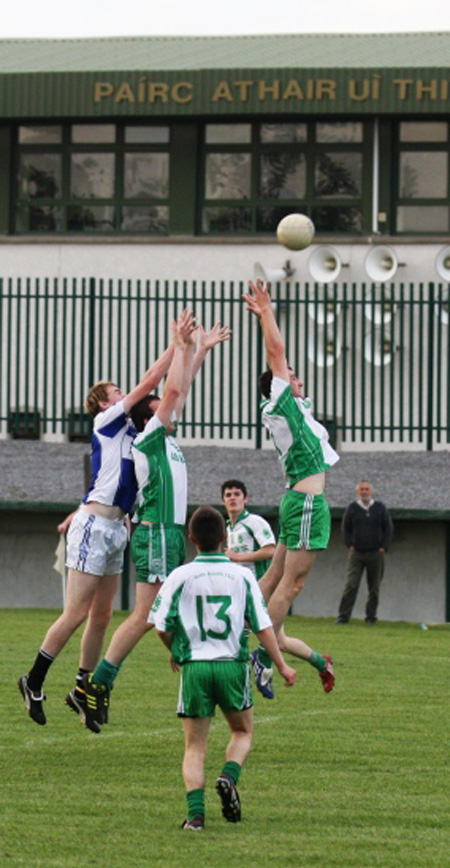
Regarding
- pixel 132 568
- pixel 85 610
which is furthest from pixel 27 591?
pixel 85 610

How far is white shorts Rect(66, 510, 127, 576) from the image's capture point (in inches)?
450

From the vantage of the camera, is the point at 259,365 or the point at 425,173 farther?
the point at 425,173

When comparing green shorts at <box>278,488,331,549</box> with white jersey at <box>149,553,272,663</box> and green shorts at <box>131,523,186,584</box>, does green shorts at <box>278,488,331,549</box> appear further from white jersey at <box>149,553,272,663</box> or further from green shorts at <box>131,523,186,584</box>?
white jersey at <box>149,553,272,663</box>

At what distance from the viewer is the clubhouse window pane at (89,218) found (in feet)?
117

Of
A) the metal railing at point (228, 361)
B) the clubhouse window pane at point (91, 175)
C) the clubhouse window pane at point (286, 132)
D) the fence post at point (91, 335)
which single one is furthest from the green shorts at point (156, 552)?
the clubhouse window pane at point (91, 175)

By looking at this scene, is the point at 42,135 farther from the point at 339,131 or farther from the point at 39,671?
the point at 39,671

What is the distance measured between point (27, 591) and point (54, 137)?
13376 millimetres

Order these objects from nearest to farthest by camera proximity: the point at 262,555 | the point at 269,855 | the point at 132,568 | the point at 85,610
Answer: the point at 269,855 < the point at 85,610 < the point at 262,555 < the point at 132,568

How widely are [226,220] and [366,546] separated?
13074 mm

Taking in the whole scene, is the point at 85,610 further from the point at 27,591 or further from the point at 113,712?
the point at 27,591

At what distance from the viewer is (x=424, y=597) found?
80.3 ft

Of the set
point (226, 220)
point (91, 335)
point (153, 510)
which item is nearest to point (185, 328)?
point (153, 510)

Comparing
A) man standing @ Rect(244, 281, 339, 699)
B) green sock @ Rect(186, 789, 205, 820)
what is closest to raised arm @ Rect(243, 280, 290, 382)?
man standing @ Rect(244, 281, 339, 699)

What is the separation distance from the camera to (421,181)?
113 feet
